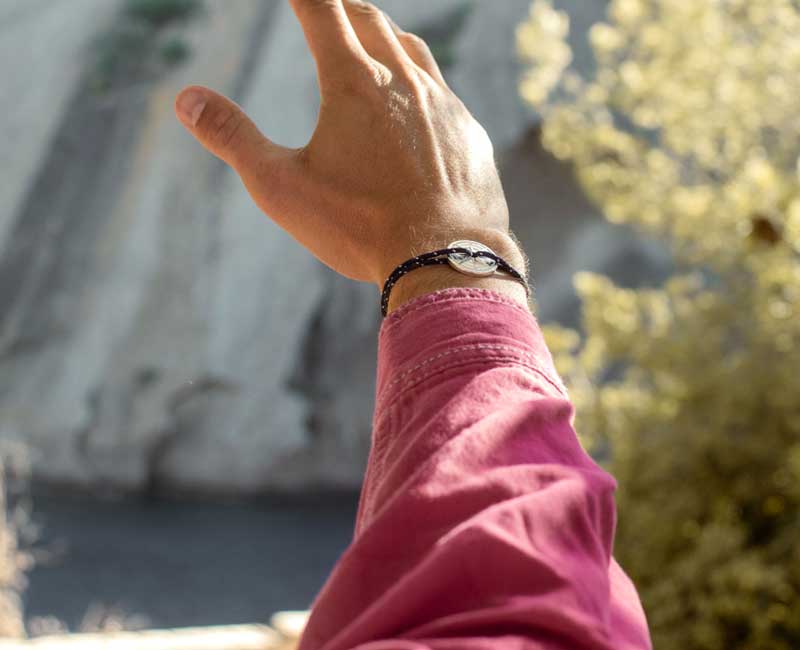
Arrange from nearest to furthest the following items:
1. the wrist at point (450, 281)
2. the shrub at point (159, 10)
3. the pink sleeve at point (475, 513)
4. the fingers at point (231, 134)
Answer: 1. the pink sleeve at point (475, 513)
2. the wrist at point (450, 281)
3. the fingers at point (231, 134)
4. the shrub at point (159, 10)

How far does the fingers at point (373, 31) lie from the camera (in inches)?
23.3

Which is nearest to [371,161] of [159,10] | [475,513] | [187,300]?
[475,513]

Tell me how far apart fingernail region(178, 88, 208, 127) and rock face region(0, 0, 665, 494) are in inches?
231

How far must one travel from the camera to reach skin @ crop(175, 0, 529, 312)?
512mm

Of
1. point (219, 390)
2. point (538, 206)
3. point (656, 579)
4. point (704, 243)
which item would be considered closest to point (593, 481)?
point (656, 579)

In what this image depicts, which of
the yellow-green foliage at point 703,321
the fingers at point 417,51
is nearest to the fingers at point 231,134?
the fingers at point 417,51

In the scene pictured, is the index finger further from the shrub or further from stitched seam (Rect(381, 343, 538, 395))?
the shrub

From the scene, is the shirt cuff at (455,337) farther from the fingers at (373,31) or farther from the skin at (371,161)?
the fingers at (373,31)

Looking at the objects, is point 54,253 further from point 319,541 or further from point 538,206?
point 538,206

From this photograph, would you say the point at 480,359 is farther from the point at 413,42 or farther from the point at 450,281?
the point at 413,42

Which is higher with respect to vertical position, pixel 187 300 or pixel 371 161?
pixel 371 161

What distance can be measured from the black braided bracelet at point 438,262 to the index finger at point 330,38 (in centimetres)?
13

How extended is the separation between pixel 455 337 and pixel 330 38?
0.22 metres

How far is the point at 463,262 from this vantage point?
47 cm
